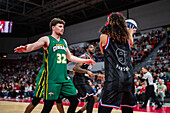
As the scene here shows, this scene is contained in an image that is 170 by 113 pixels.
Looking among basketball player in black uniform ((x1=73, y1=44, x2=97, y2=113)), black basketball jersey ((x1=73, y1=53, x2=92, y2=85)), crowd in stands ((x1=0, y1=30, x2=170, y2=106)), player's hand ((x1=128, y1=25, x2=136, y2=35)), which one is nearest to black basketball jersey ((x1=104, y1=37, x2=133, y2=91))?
player's hand ((x1=128, y1=25, x2=136, y2=35))

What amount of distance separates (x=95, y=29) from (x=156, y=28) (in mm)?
6497

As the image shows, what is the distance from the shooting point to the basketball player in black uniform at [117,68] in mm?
1999

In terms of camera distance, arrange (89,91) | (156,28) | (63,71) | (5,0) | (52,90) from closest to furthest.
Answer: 1. (52,90)
2. (63,71)
3. (89,91)
4. (156,28)
5. (5,0)

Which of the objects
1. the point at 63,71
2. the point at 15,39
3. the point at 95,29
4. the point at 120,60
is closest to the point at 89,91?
the point at 63,71

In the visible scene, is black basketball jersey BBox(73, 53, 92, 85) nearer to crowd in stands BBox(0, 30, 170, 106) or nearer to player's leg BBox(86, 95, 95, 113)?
player's leg BBox(86, 95, 95, 113)

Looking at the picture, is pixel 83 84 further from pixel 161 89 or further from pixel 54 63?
pixel 161 89

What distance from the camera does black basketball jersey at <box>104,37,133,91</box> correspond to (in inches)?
81.2

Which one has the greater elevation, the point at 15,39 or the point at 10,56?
the point at 15,39

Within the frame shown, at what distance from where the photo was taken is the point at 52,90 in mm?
2752

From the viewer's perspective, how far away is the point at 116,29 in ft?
7.19

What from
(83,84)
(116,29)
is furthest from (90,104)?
(116,29)

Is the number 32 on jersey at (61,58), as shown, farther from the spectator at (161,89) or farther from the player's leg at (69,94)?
the spectator at (161,89)

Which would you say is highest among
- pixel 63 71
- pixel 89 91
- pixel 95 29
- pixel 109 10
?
pixel 109 10

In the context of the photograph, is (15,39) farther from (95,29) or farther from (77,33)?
(95,29)
